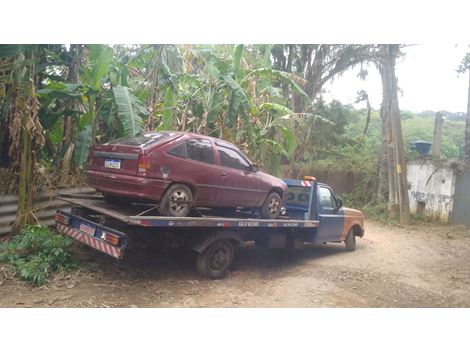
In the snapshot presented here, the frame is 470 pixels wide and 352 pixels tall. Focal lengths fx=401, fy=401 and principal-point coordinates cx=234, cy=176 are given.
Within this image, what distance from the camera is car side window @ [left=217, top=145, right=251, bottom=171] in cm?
539

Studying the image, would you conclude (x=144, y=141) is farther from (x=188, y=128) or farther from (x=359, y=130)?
(x=359, y=130)

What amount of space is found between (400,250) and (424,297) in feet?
7.17

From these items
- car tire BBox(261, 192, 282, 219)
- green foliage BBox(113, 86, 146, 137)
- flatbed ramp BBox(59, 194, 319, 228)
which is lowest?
flatbed ramp BBox(59, 194, 319, 228)

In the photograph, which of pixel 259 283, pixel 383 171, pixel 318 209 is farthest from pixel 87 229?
pixel 383 171

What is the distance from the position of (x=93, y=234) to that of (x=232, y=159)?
2041mm

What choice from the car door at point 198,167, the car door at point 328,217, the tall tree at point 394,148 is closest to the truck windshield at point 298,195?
the car door at point 328,217

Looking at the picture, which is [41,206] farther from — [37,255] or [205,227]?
[205,227]

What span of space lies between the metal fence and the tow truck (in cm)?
73

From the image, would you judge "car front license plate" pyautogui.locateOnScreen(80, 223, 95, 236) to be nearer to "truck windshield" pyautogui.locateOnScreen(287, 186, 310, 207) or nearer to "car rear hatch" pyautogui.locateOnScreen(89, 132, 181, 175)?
"car rear hatch" pyautogui.locateOnScreen(89, 132, 181, 175)

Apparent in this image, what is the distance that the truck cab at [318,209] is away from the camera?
21.9ft

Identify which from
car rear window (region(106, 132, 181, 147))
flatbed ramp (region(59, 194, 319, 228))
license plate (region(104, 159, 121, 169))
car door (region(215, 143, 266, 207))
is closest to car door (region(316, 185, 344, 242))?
flatbed ramp (region(59, 194, 319, 228))

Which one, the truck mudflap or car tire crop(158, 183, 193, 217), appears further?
car tire crop(158, 183, 193, 217)

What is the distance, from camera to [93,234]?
15.5 feet

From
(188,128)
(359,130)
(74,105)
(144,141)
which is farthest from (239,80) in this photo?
(359,130)
